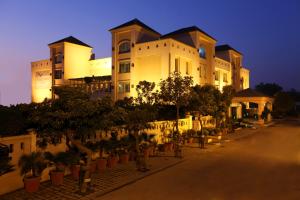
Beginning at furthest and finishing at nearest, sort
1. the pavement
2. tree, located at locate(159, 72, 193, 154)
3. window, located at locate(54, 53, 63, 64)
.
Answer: window, located at locate(54, 53, 63, 64), tree, located at locate(159, 72, 193, 154), the pavement

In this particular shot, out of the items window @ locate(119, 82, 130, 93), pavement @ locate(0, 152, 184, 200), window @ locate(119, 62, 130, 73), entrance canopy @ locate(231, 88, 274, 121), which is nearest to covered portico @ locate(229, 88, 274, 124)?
entrance canopy @ locate(231, 88, 274, 121)

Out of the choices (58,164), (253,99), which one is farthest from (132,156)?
(253,99)

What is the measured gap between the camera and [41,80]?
47.0 metres

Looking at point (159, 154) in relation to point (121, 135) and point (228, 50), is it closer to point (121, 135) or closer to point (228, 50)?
point (121, 135)

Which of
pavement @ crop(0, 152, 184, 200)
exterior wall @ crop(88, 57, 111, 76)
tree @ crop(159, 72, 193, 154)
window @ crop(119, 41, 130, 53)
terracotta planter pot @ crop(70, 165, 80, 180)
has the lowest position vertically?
pavement @ crop(0, 152, 184, 200)

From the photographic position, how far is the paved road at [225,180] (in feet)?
29.1

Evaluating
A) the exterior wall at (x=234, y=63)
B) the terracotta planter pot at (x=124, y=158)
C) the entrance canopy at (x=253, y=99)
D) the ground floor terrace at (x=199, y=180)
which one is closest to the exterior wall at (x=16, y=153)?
the ground floor terrace at (x=199, y=180)

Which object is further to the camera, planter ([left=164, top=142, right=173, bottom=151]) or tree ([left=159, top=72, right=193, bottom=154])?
planter ([left=164, top=142, right=173, bottom=151])

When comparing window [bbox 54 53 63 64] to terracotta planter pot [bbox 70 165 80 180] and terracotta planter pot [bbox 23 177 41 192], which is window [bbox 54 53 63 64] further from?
terracotta planter pot [bbox 23 177 41 192]

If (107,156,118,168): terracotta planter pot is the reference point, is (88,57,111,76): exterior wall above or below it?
above

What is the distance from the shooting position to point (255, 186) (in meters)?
9.84

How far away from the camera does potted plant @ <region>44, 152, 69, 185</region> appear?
966 cm

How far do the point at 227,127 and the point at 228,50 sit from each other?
996 inches

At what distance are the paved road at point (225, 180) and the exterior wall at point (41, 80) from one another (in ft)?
117
